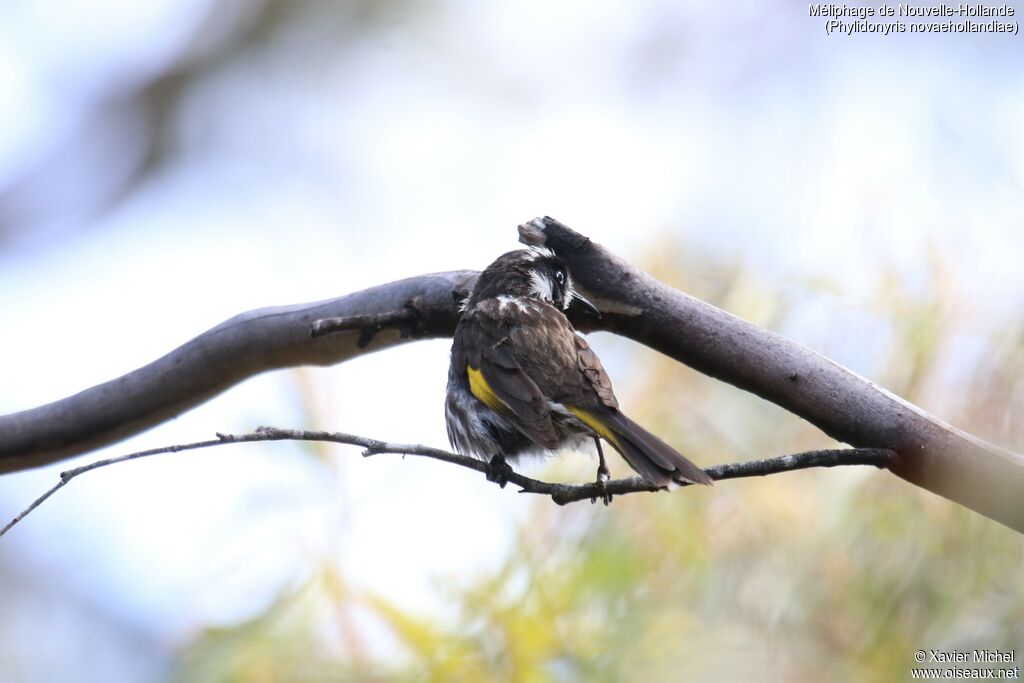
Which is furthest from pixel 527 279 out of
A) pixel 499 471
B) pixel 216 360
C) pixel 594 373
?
pixel 216 360

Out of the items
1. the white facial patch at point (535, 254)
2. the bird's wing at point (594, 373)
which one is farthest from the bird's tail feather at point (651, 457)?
the white facial patch at point (535, 254)

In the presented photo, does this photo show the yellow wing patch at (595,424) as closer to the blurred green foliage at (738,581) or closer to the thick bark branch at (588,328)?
the thick bark branch at (588,328)

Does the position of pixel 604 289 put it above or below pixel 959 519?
above

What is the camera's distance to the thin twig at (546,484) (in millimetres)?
1713

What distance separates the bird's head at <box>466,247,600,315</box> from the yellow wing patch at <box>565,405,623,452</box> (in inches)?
16.3

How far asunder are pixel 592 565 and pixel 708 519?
0.44 metres

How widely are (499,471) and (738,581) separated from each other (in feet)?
3.29

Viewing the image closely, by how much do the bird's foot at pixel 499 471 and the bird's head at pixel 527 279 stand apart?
16.4 inches

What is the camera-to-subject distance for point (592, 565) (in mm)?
2795

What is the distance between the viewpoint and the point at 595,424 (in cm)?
221

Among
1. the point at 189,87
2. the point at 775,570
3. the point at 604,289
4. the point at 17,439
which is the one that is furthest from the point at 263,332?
the point at 189,87

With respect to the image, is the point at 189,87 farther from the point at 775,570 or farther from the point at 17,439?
the point at 775,570

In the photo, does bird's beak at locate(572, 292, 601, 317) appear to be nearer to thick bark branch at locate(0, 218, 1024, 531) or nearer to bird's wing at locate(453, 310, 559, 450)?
thick bark branch at locate(0, 218, 1024, 531)

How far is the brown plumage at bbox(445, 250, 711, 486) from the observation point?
226 cm
